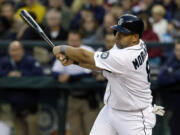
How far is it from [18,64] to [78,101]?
1064 millimetres

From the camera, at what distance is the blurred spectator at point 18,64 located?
7891 millimetres

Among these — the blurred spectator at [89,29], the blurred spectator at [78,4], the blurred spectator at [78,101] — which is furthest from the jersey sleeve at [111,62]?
the blurred spectator at [78,4]

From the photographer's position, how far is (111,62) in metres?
5.17

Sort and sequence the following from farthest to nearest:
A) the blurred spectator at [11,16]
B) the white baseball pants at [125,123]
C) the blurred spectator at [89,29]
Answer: the blurred spectator at [11,16], the blurred spectator at [89,29], the white baseball pants at [125,123]

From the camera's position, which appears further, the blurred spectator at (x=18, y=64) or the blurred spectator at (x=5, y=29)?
the blurred spectator at (x=5, y=29)

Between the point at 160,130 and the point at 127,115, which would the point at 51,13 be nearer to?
the point at 160,130

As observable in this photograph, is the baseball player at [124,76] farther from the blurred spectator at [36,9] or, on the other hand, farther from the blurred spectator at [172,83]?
the blurred spectator at [36,9]

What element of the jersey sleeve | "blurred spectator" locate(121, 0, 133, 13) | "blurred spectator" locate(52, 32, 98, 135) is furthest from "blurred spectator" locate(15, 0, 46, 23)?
the jersey sleeve

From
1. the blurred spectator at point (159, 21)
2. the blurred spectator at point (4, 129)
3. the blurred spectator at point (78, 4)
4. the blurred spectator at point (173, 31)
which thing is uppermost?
the blurred spectator at point (78, 4)

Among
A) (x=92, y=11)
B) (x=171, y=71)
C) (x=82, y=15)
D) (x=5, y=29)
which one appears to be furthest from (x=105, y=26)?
(x=171, y=71)

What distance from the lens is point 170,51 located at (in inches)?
313

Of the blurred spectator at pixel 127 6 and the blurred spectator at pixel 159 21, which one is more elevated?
the blurred spectator at pixel 127 6

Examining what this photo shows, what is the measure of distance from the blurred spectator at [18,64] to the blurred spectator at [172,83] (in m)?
1.90

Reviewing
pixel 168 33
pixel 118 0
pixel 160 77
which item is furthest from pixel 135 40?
pixel 118 0
